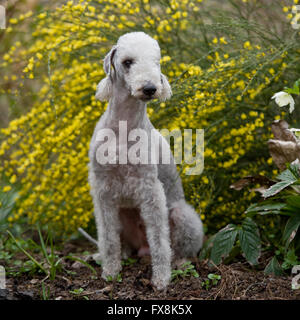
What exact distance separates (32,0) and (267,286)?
404cm

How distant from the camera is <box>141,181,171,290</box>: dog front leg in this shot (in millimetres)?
2523

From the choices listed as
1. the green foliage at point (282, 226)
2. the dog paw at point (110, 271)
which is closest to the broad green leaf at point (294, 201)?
the green foliage at point (282, 226)

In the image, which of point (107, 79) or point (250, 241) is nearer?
point (107, 79)

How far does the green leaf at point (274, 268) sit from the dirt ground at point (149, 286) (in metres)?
0.05

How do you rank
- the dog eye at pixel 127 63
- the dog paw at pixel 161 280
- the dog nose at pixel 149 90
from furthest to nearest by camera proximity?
the dog paw at pixel 161 280
the dog eye at pixel 127 63
the dog nose at pixel 149 90

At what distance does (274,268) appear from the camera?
2.51 m

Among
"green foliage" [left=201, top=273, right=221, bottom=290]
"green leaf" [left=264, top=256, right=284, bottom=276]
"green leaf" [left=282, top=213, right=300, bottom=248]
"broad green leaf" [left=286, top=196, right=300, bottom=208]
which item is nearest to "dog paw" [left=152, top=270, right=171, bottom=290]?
"green foliage" [left=201, top=273, right=221, bottom=290]

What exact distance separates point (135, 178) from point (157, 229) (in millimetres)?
363

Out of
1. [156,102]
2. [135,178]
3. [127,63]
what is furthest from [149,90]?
[156,102]

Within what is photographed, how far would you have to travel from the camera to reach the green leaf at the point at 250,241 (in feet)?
8.33

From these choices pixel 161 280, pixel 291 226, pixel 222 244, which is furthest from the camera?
pixel 222 244

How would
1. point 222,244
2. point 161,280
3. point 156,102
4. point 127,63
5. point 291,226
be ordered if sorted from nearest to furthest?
point 127,63, point 291,226, point 161,280, point 222,244, point 156,102

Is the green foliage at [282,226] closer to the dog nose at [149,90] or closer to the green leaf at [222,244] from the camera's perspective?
the green leaf at [222,244]

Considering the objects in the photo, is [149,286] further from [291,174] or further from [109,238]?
[291,174]
